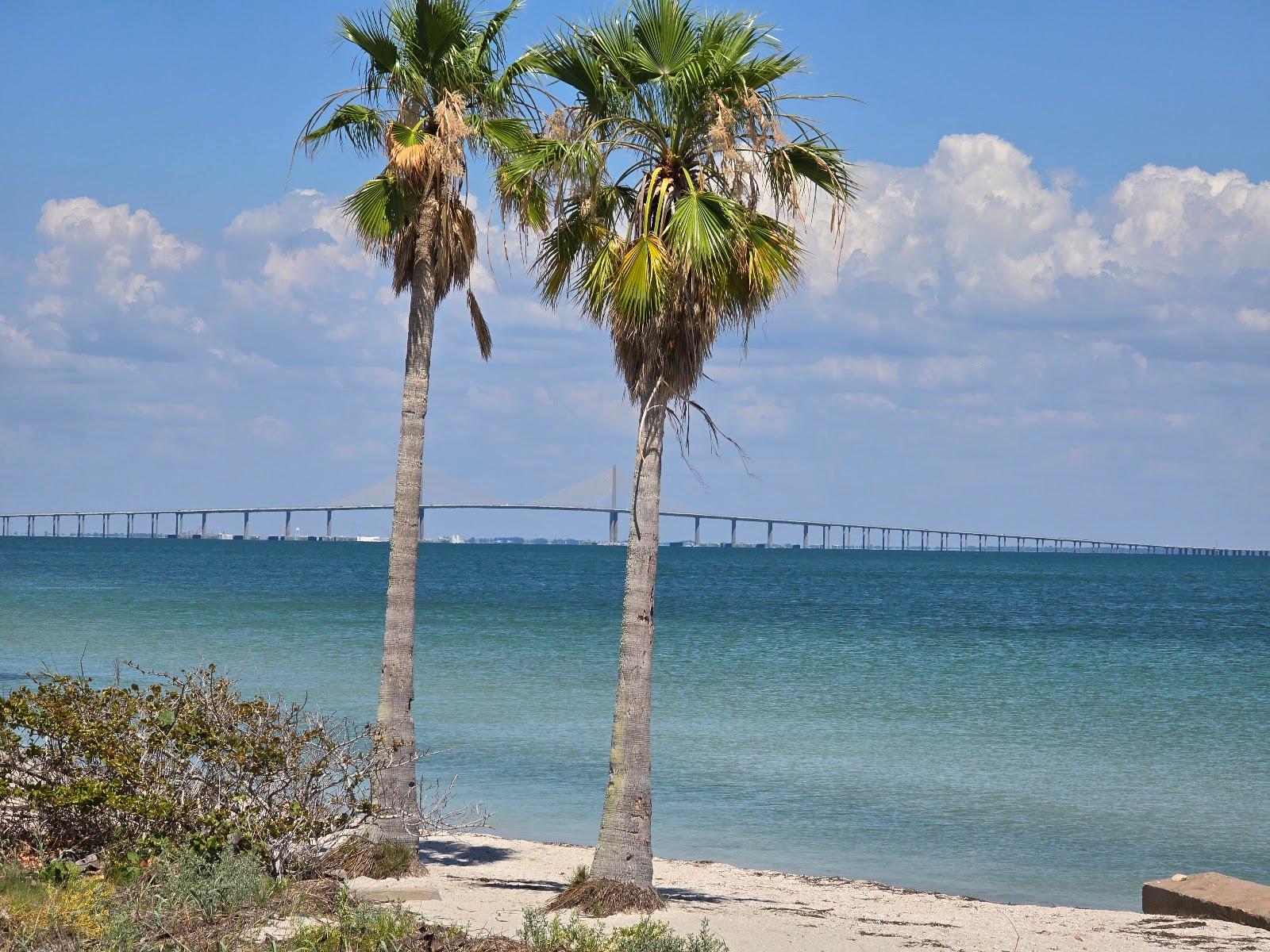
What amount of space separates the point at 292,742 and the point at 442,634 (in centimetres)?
3887

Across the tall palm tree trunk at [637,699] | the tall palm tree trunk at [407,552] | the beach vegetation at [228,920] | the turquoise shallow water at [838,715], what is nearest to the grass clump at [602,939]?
the beach vegetation at [228,920]

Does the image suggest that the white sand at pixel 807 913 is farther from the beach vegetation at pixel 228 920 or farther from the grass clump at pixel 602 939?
the beach vegetation at pixel 228 920

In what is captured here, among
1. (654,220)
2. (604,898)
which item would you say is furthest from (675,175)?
(604,898)

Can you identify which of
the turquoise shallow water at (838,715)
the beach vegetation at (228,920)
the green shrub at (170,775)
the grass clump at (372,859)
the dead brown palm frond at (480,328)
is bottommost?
the turquoise shallow water at (838,715)

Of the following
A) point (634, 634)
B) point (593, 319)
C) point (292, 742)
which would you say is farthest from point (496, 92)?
point (292, 742)

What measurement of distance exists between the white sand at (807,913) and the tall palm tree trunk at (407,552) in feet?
3.35

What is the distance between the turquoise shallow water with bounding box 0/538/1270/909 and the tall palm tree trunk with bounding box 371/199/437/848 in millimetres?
5305

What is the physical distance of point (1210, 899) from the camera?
13.0 m

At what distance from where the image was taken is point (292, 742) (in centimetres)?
1045

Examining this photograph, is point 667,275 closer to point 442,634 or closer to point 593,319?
point 593,319

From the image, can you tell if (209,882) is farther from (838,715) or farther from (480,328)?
(838,715)

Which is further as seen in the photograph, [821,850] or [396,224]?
[821,850]

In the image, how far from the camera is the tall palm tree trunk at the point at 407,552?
41.2ft

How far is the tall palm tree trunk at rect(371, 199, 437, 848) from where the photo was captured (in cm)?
1256
